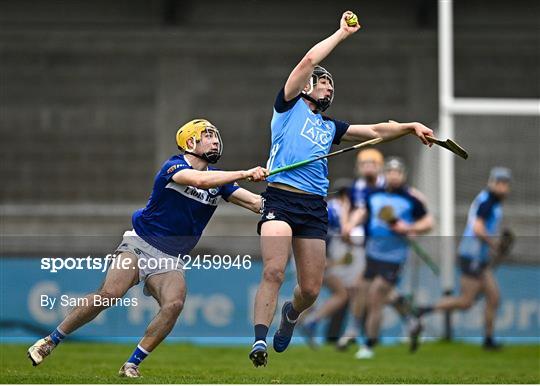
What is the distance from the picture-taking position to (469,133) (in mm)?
16469

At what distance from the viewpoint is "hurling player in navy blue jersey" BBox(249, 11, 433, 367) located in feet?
26.6

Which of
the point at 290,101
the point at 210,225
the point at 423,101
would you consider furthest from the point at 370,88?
the point at 290,101

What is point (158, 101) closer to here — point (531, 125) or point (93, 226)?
point (93, 226)

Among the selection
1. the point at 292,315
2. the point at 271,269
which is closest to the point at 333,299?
the point at 292,315

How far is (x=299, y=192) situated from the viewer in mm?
8352

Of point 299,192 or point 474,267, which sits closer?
point 299,192

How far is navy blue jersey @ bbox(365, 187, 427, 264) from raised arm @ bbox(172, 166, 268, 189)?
6.02m

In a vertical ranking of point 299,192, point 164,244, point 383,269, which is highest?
point 299,192

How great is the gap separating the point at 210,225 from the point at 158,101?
7.66 ft

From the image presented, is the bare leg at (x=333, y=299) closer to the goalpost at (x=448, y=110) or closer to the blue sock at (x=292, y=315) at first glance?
the goalpost at (x=448, y=110)

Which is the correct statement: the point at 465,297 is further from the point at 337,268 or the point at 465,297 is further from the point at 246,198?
the point at 246,198

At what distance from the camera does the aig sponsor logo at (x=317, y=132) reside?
8.35m

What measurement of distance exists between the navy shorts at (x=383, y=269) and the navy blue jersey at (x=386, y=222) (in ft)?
0.18

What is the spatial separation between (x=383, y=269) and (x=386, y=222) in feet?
2.16
